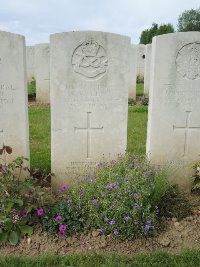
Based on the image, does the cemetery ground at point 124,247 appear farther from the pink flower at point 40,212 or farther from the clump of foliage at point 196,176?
the clump of foliage at point 196,176

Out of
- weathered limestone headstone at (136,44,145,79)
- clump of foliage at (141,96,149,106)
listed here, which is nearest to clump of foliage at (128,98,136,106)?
clump of foliage at (141,96,149,106)

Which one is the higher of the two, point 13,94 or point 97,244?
point 13,94

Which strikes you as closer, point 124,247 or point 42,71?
point 124,247

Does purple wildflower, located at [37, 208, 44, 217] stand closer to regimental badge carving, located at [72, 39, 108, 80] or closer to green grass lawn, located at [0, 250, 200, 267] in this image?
green grass lawn, located at [0, 250, 200, 267]

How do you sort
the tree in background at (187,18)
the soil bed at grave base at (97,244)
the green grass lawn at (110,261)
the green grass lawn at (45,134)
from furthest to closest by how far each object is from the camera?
the tree in background at (187,18), the green grass lawn at (45,134), the soil bed at grave base at (97,244), the green grass lawn at (110,261)

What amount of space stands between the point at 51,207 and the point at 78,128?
122 centimetres

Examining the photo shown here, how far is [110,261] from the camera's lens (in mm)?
Answer: 3096

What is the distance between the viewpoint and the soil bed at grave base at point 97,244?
3.32 metres

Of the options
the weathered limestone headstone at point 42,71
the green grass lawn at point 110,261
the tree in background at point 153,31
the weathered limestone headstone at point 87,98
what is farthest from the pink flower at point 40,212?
the tree in background at point 153,31

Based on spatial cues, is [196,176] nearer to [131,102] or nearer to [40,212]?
[40,212]

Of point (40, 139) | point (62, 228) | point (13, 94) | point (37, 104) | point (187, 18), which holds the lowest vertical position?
point (62, 228)

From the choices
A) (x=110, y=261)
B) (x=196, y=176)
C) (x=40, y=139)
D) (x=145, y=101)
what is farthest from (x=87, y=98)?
(x=145, y=101)

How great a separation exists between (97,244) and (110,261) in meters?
0.31

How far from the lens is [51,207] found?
372 centimetres
